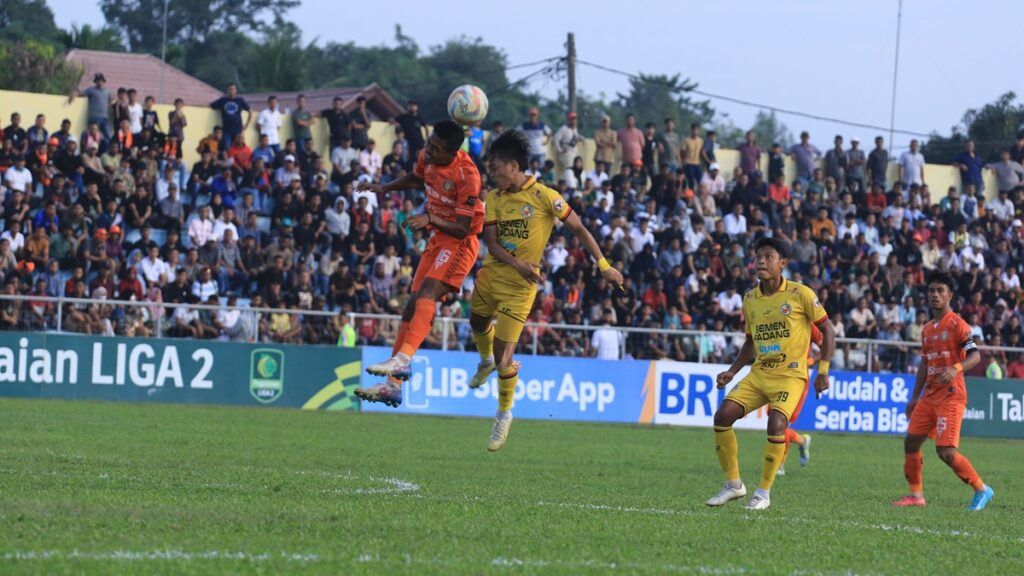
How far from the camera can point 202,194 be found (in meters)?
27.5

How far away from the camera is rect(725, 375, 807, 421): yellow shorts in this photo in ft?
38.4

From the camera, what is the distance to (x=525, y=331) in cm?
2647

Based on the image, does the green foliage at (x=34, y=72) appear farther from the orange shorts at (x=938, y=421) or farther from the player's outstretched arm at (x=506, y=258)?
the orange shorts at (x=938, y=421)

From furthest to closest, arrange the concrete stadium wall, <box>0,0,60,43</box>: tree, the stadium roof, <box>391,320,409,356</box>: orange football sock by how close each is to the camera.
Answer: <box>0,0,60,43</box>: tree, the stadium roof, the concrete stadium wall, <box>391,320,409,356</box>: orange football sock

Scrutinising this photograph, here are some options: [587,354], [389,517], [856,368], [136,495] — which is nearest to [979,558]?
[389,517]

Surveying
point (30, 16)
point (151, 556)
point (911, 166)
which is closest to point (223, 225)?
point (911, 166)

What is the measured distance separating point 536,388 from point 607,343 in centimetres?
165

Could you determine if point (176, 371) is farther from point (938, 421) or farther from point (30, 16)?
point (30, 16)

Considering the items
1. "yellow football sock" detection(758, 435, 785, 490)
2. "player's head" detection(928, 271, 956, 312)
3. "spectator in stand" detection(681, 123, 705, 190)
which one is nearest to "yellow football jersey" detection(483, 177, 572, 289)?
"yellow football sock" detection(758, 435, 785, 490)

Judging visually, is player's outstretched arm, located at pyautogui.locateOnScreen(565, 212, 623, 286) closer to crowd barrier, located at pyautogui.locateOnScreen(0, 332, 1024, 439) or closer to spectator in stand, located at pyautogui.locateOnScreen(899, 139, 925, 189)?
crowd barrier, located at pyautogui.locateOnScreen(0, 332, 1024, 439)

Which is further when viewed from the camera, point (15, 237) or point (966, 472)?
point (15, 237)

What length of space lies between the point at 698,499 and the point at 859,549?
363 centimetres

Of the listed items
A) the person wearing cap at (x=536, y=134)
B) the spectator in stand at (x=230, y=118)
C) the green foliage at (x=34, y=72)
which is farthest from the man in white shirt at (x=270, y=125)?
the green foliage at (x=34, y=72)

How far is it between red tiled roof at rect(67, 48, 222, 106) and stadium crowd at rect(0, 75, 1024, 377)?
32.2m
